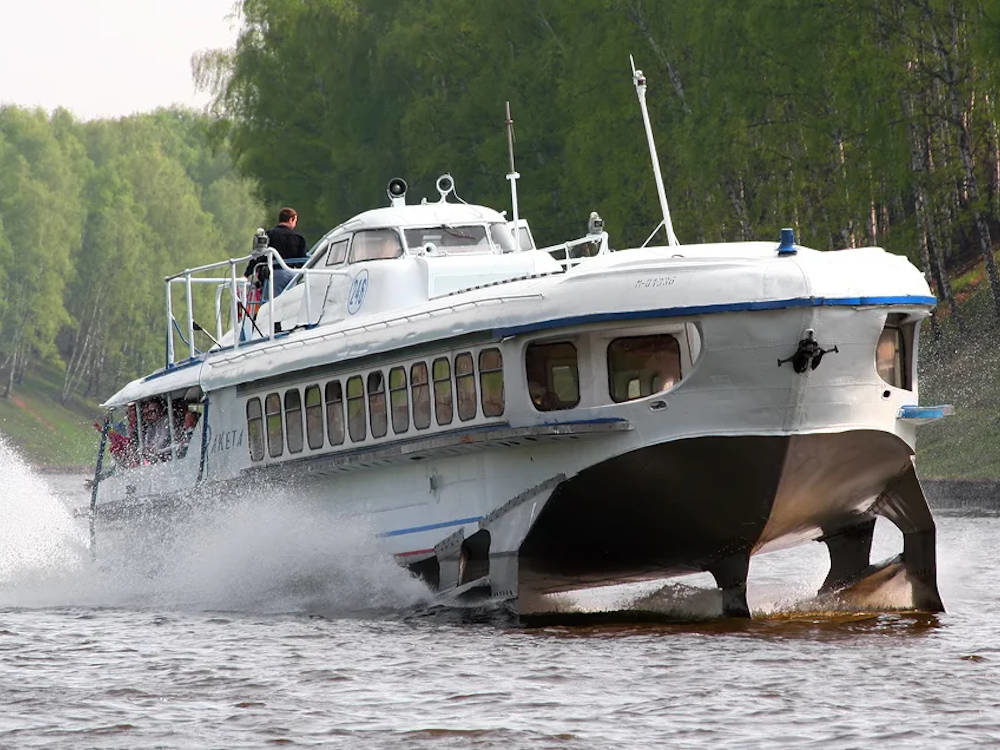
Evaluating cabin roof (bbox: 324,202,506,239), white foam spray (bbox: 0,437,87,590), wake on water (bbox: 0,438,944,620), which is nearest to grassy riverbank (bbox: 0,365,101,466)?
white foam spray (bbox: 0,437,87,590)

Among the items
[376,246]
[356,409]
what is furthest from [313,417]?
[376,246]

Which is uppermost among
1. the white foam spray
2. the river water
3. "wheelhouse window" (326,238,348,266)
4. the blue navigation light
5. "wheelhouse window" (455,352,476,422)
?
"wheelhouse window" (326,238,348,266)

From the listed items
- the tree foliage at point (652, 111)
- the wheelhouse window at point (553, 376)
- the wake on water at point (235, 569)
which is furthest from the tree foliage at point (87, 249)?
the wheelhouse window at point (553, 376)

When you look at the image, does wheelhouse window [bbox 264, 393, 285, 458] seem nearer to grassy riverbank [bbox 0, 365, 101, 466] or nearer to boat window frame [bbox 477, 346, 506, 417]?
boat window frame [bbox 477, 346, 506, 417]

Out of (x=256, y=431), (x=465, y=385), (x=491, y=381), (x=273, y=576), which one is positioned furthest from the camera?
(x=256, y=431)

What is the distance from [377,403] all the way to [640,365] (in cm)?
291

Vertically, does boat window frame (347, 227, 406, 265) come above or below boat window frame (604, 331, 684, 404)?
above

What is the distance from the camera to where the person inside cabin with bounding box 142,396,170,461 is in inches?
879

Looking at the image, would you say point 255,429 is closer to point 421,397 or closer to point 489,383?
point 421,397

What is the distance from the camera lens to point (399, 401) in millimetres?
17344

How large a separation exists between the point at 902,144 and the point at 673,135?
26.3ft

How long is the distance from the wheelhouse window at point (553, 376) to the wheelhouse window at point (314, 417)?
3.01 metres

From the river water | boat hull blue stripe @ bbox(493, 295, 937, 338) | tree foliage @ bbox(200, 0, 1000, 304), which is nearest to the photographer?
the river water

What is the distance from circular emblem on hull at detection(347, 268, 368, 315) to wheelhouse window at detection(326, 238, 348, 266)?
996mm
